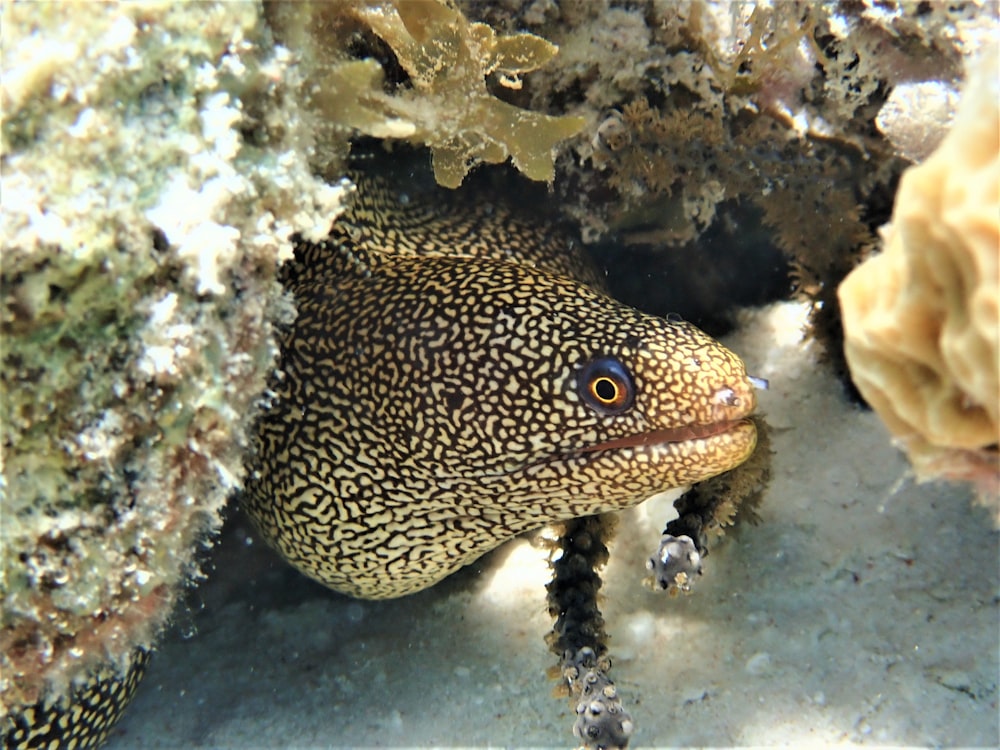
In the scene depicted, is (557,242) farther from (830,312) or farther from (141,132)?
(141,132)

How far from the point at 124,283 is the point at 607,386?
1602mm

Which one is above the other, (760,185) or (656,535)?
(760,185)

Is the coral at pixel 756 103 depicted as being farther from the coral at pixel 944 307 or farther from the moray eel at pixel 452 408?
the coral at pixel 944 307

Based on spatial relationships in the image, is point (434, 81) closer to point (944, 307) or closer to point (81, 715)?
point (944, 307)

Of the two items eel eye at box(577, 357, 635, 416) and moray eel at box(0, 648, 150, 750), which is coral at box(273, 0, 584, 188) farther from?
moray eel at box(0, 648, 150, 750)

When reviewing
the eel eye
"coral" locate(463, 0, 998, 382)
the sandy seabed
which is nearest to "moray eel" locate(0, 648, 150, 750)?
the sandy seabed

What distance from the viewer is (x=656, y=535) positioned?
375 cm

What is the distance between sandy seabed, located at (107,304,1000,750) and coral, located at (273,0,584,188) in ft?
6.57

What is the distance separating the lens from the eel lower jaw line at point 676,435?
102 inches

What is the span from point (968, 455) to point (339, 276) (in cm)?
247

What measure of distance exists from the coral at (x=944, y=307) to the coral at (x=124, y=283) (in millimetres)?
1603

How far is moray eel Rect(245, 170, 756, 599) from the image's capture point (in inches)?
102

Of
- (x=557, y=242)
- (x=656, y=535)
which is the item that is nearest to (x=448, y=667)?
(x=656, y=535)

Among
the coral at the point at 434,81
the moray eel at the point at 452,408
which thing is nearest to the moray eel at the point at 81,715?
the moray eel at the point at 452,408
